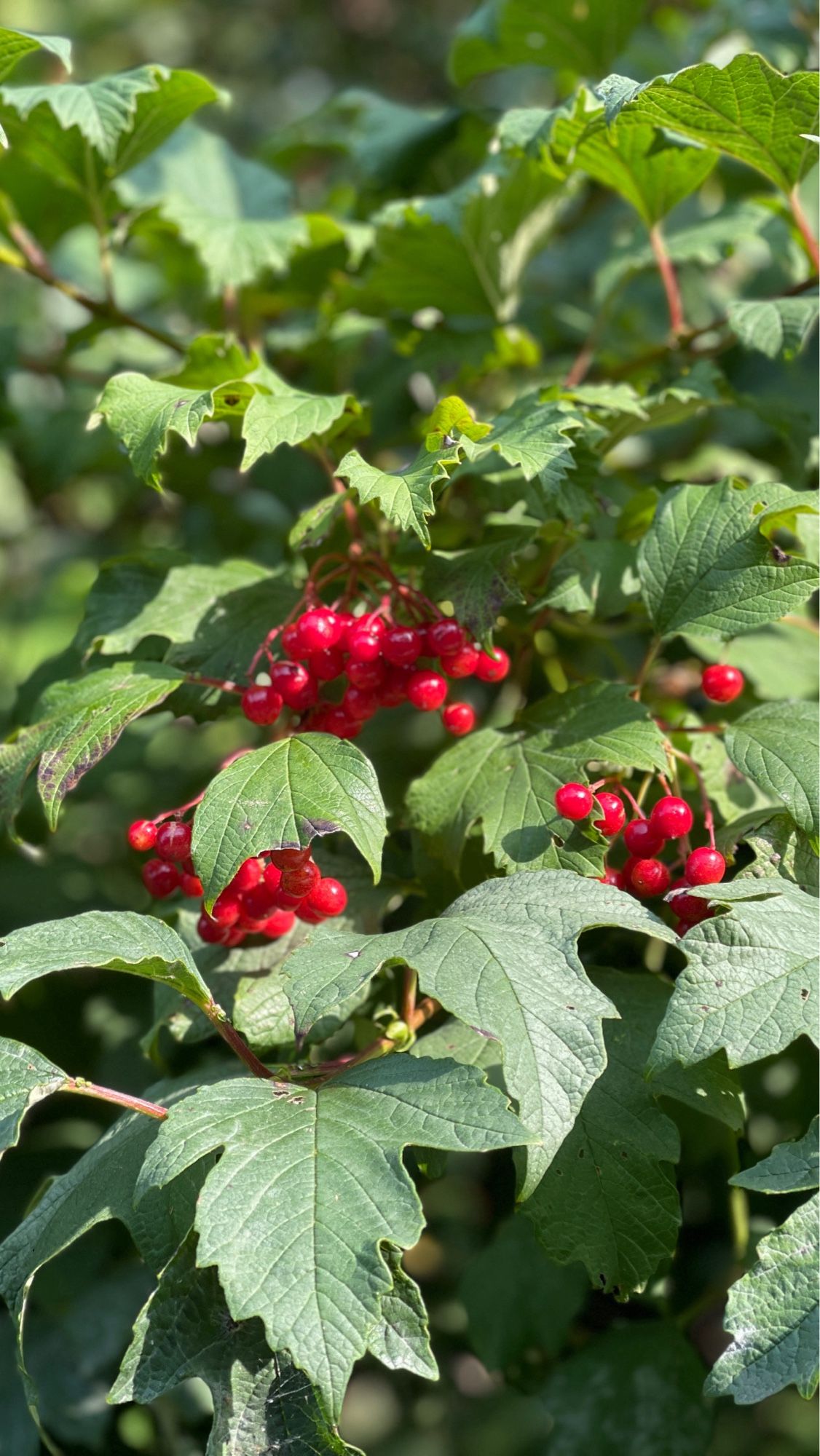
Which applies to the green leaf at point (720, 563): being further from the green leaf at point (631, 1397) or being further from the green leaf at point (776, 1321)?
the green leaf at point (631, 1397)

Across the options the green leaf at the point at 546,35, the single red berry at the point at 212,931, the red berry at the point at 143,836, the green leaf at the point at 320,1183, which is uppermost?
the green leaf at the point at 546,35

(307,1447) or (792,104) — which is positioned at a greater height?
(792,104)

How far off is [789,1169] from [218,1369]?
0.43m

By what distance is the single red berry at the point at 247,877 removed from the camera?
102 cm

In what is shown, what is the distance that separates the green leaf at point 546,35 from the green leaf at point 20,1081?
148 centimetres

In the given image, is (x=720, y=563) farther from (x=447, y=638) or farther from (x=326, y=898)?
(x=326, y=898)

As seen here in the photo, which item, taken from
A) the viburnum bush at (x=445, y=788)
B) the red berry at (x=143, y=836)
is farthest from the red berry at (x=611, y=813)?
the red berry at (x=143, y=836)

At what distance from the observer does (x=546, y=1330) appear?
4.35 feet

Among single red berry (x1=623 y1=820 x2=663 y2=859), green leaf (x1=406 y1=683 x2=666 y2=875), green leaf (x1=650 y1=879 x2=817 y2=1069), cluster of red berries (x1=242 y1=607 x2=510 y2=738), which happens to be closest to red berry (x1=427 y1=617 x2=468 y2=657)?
cluster of red berries (x1=242 y1=607 x2=510 y2=738)

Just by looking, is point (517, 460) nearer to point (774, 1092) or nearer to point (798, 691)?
point (798, 691)

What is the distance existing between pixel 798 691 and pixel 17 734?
806mm

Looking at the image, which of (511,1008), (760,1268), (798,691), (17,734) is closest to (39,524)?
(17,734)

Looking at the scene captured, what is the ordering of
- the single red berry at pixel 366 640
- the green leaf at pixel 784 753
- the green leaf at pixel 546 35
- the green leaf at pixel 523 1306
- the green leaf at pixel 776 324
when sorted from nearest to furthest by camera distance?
the green leaf at pixel 784 753 → the single red berry at pixel 366 640 → the green leaf at pixel 776 324 → the green leaf at pixel 523 1306 → the green leaf at pixel 546 35

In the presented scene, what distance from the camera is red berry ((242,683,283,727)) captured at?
110 cm
